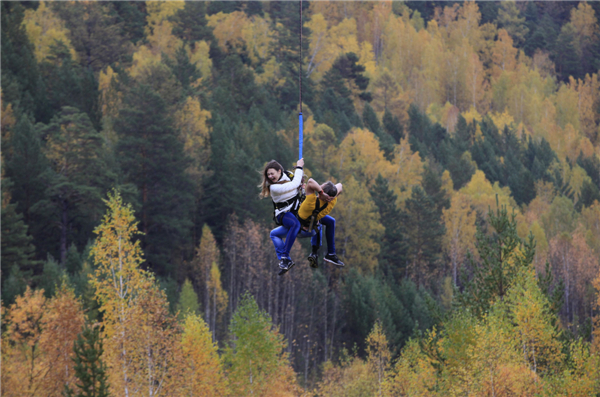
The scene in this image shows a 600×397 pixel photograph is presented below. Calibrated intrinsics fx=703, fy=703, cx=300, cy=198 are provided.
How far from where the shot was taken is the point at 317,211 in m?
12.3

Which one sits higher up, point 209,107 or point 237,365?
point 209,107

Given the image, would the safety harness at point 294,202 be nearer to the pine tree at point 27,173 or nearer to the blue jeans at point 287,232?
the blue jeans at point 287,232

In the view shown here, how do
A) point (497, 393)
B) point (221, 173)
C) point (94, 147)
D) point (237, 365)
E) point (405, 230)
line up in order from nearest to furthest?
point (497, 393) < point (237, 365) < point (94, 147) < point (221, 173) < point (405, 230)

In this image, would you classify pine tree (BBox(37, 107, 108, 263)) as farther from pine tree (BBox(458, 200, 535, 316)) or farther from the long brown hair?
the long brown hair

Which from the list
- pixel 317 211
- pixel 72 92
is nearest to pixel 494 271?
pixel 317 211

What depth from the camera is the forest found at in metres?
31.8

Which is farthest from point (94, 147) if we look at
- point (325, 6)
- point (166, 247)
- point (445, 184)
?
point (325, 6)

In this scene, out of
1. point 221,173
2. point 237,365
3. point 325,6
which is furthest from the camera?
point 325,6

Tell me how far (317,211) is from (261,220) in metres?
38.1

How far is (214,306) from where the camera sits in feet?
160

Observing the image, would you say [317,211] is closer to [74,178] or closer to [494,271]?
[494,271]

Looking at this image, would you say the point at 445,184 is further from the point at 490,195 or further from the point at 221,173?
the point at 221,173

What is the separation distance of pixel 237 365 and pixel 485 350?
12402 mm

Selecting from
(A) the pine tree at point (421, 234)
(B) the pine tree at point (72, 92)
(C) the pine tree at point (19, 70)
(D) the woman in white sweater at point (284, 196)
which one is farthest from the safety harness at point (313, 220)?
(A) the pine tree at point (421, 234)
